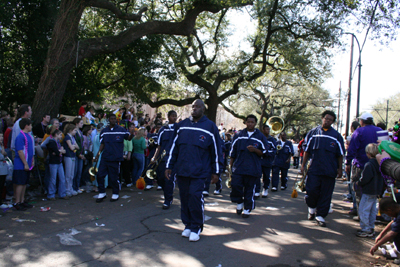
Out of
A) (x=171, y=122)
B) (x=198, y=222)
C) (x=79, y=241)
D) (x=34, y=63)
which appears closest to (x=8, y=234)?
(x=79, y=241)

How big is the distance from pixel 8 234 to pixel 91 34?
13.4m

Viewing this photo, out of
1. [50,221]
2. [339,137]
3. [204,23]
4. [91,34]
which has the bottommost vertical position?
[50,221]

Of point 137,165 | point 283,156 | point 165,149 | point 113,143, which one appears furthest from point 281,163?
point 113,143

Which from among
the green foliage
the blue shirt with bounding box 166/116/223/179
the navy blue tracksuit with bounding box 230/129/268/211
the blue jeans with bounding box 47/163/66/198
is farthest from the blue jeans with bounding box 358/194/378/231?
the green foliage

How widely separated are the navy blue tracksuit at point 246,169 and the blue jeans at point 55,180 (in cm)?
424

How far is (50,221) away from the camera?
5.95 metres

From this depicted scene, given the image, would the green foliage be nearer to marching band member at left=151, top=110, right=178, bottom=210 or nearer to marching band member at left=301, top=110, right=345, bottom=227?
marching band member at left=151, top=110, right=178, bottom=210

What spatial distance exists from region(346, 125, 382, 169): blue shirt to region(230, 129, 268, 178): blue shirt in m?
1.99

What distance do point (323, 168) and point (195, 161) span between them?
2.80m

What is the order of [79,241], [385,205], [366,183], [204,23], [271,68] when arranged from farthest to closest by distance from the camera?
[271,68] → [204,23] → [366,183] → [79,241] → [385,205]

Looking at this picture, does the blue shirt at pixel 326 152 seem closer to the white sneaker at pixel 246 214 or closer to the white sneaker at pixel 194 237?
the white sneaker at pixel 246 214

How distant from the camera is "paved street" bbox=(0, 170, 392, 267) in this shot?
4.25 meters

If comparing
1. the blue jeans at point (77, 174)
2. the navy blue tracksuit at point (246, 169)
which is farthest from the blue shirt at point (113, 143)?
the navy blue tracksuit at point (246, 169)

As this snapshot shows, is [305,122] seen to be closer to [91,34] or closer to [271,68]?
[271,68]
